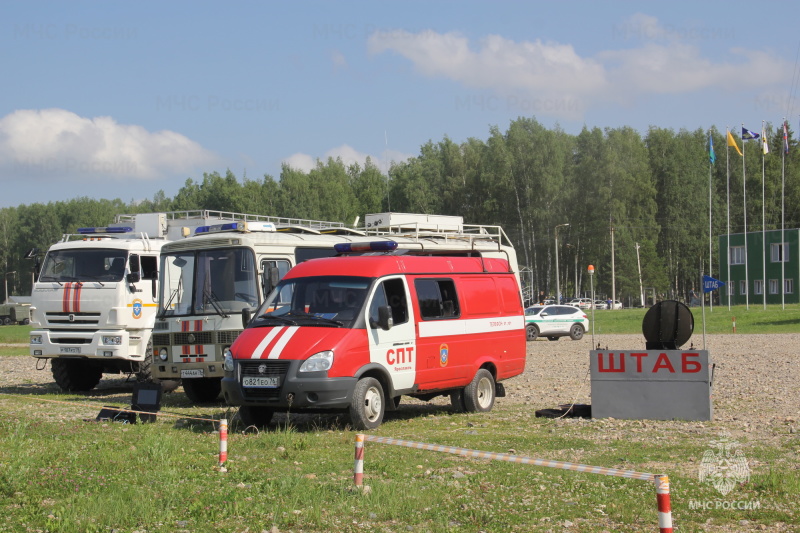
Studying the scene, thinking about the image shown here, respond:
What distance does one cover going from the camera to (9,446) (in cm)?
1002

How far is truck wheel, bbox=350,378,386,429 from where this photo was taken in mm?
11648

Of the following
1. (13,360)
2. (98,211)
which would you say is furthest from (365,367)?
(98,211)

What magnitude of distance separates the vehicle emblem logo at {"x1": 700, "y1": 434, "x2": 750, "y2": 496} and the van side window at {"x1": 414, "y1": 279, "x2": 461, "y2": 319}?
14.8 ft

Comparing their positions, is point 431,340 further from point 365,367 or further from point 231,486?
point 231,486

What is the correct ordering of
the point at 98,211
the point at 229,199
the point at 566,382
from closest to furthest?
the point at 566,382 < the point at 229,199 < the point at 98,211

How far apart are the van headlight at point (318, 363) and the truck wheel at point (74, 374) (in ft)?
30.7

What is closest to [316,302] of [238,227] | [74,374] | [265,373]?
[265,373]

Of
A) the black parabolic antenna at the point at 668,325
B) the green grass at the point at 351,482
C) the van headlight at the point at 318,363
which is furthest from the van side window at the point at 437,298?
the black parabolic antenna at the point at 668,325

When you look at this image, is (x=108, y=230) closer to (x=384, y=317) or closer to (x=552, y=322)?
(x=384, y=317)

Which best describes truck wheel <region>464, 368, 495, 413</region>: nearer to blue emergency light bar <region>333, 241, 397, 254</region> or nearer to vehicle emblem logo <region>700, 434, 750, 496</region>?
blue emergency light bar <region>333, 241, 397, 254</region>

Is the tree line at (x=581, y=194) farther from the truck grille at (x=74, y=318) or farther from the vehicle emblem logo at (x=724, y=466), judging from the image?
the vehicle emblem logo at (x=724, y=466)

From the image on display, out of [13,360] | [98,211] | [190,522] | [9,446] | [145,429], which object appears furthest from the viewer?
[98,211]

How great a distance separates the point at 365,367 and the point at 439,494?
4.28 metres

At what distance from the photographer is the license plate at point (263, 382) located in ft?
37.5
